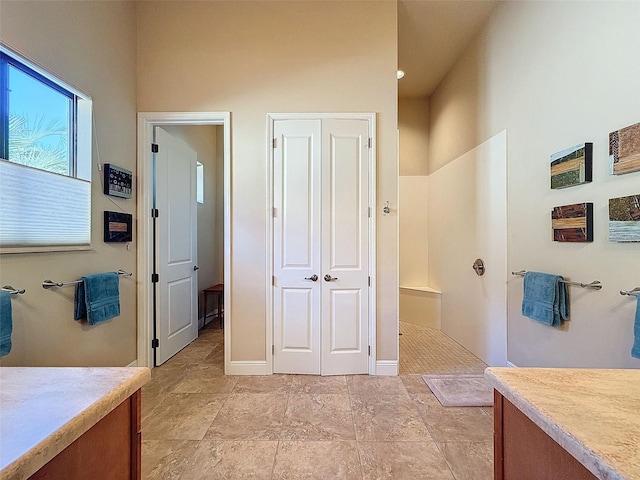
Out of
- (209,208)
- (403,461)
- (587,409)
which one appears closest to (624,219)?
(587,409)

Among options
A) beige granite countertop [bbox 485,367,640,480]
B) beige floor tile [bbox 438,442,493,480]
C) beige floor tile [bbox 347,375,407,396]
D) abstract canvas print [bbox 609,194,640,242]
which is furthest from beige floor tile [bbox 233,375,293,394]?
abstract canvas print [bbox 609,194,640,242]

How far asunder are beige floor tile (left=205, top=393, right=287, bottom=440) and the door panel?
18.4 inches

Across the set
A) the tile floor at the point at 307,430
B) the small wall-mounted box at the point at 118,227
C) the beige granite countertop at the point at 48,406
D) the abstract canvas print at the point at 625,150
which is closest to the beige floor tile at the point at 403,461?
the tile floor at the point at 307,430

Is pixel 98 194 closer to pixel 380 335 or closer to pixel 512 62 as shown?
pixel 380 335

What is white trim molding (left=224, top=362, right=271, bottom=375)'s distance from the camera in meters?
2.76

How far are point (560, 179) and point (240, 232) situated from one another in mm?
2554

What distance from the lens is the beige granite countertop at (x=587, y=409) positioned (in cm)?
57

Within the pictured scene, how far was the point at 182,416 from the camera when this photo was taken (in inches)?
83.0

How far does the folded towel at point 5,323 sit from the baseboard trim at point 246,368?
157 cm

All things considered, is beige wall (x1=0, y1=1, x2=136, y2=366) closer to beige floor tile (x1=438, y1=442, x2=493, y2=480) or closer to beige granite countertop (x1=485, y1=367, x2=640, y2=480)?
beige granite countertop (x1=485, y1=367, x2=640, y2=480)

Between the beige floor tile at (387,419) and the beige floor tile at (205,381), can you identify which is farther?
the beige floor tile at (205,381)

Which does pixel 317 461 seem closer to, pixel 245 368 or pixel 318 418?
pixel 318 418

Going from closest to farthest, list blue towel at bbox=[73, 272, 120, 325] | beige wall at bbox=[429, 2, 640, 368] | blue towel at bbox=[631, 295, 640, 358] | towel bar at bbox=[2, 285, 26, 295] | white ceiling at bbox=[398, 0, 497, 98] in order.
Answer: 1. blue towel at bbox=[631, 295, 640, 358]
2. towel bar at bbox=[2, 285, 26, 295]
3. beige wall at bbox=[429, 2, 640, 368]
4. blue towel at bbox=[73, 272, 120, 325]
5. white ceiling at bbox=[398, 0, 497, 98]

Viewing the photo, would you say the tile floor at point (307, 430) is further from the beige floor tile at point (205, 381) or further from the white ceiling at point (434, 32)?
the white ceiling at point (434, 32)
